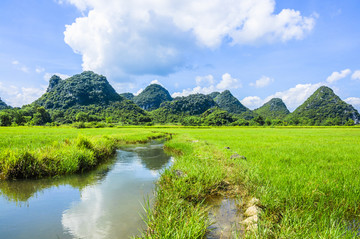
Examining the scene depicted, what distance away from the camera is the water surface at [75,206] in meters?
4.78

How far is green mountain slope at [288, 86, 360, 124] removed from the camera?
130 meters

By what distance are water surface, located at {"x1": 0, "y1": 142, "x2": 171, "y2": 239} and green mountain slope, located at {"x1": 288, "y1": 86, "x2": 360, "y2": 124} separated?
482 ft

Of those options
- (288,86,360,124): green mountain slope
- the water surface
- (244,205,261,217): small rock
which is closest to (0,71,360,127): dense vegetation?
(288,86,360,124): green mountain slope

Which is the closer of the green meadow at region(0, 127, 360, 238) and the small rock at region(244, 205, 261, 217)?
the green meadow at region(0, 127, 360, 238)

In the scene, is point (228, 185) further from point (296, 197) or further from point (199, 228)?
point (199, 228)

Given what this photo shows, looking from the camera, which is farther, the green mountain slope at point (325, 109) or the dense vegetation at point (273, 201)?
the green mountain slope at point (325, 109)

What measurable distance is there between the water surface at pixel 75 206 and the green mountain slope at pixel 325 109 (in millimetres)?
146877

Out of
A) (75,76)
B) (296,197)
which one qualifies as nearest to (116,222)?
(296,197)

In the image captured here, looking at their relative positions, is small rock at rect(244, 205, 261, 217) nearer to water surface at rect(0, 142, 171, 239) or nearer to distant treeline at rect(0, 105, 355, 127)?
water surface at rect(0, 142, 171, 239)

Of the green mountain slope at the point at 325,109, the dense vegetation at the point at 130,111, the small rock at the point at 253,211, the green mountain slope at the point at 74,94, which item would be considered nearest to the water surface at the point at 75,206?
the small rock at the point at 253,211

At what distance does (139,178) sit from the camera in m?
9.62

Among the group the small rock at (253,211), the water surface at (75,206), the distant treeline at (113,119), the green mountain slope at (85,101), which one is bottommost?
the water surface at (75,206)

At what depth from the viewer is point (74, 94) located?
164m

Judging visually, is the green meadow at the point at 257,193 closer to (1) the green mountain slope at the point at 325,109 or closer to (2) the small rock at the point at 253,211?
(2) the small rock at the point at 253,211
